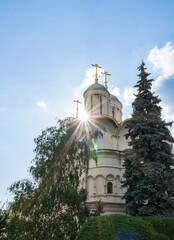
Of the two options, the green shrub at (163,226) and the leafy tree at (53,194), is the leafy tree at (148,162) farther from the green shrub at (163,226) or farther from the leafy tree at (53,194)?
the leafy tree at (53,194)

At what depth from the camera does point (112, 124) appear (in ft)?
69.6

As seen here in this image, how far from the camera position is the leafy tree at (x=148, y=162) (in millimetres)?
10797

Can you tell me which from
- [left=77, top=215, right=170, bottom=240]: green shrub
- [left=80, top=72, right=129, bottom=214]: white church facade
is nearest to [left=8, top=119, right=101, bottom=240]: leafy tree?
[left=77, top=215, right=170, bottom=240]: green shrub

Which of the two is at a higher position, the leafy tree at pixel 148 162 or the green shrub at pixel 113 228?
the leafy tree at pixel 148 162

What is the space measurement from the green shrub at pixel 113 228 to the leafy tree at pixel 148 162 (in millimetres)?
2792

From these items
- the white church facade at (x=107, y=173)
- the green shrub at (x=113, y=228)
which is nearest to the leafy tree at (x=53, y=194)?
the green shrub at (x=113, y=228)

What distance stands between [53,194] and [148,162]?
16.5ft

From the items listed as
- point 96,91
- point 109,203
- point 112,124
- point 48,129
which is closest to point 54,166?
point 48,129

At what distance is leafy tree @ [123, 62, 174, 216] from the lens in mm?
10797

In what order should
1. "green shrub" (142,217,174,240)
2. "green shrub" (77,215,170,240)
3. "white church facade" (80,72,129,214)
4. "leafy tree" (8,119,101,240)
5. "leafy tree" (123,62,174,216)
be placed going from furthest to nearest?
"white church facade" (80,72,129,214), "leafy tree" (123,62,174,216), "leafy tree" (8,119,101,240), "green shrub" (142,217,174,240), "green shrub" (77,215,170,240)

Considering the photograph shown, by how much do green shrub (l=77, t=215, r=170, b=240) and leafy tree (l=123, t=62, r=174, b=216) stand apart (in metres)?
2.79

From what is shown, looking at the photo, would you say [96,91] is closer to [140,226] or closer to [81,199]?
[81,199]

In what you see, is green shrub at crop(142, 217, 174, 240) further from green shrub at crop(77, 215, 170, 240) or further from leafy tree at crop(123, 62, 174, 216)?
leafy tree at crop(123, 62, 174, 216)

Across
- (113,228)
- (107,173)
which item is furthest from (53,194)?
(107,173)
